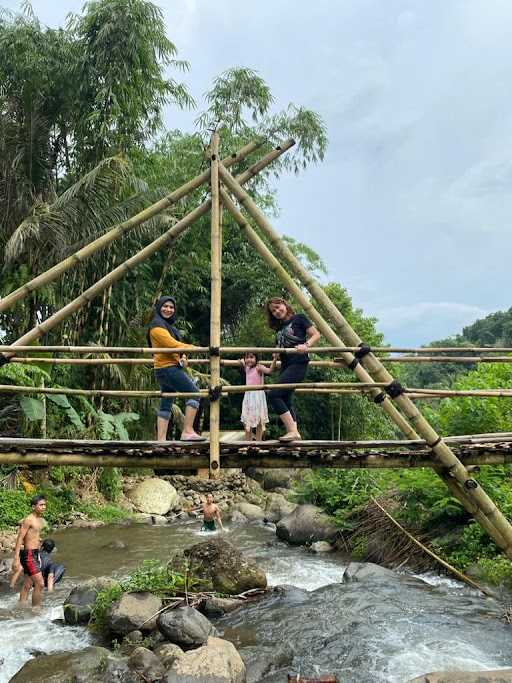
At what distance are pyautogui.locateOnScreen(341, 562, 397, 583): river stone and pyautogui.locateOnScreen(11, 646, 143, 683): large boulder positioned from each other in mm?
3224

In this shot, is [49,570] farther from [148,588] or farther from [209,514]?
[209,514]

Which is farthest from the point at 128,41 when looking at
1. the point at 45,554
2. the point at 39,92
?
the point at 45,554

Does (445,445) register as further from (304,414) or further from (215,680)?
(304,414)

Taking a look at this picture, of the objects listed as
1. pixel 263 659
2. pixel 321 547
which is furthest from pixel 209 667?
pixel 321 547

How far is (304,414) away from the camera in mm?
18375

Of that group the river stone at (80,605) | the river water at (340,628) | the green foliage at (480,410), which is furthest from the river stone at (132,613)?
the green foliage at (480,410)

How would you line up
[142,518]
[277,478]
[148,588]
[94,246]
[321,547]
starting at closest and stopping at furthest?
[94,246] < [148,588] < [321,547] < [142,518] < [277,478]

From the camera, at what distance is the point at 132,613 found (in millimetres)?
5504

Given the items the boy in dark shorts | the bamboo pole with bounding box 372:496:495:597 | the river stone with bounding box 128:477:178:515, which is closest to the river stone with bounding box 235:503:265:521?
the river stone with bounding box 128:477:178:515

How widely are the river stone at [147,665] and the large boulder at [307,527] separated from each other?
4.94 metres

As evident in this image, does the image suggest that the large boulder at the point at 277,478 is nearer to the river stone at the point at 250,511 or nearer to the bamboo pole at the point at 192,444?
the river stone at the point at 250,511

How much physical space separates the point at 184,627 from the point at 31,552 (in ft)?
7.03

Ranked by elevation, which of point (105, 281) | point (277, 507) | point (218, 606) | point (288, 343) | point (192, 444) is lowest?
point (218, 606)

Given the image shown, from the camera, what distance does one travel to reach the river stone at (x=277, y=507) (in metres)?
11.5
